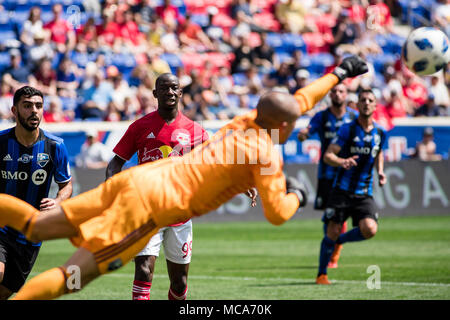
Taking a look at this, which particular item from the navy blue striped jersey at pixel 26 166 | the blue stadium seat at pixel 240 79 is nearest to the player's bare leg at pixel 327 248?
the navy blue striped jersey at pixel 26 166

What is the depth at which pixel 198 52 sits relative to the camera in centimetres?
2256

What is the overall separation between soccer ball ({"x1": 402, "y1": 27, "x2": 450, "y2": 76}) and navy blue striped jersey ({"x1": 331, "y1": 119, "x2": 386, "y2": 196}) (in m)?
1.99

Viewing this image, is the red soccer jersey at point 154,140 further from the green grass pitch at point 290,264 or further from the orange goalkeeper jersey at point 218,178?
the green grass pitch at point 290,264

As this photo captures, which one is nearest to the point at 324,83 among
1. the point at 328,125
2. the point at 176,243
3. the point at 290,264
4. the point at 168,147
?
the point at 168,147

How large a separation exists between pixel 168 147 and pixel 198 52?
1484cm

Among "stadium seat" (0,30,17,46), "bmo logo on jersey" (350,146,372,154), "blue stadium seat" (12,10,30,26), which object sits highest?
"blue stadium seat" (12,10,30,26)

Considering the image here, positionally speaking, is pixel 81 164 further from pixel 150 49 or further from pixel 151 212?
pixel 151 212

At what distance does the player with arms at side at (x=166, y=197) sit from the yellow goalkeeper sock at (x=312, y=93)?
26 centimetres

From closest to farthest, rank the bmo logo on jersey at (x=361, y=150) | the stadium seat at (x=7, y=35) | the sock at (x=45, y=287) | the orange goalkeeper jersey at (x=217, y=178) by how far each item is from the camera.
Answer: the sock at (x=45, y=287) < the orange goalkeeper jersey at (x=217, y=178) < the bmo logo on jersey at (x=361, y=150) < the stadium seat at (x=7, y=35)

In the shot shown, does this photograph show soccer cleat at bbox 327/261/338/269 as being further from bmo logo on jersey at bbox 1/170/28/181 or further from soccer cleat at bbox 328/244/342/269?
bmo logo on jersey at bbox 1/170/28/181

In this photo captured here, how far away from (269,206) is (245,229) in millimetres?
11497

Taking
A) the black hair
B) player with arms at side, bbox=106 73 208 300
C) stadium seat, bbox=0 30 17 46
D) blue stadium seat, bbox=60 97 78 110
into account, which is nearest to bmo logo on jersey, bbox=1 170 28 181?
the black hair

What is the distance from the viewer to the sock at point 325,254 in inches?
415

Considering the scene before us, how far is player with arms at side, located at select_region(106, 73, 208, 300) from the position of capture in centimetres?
796
